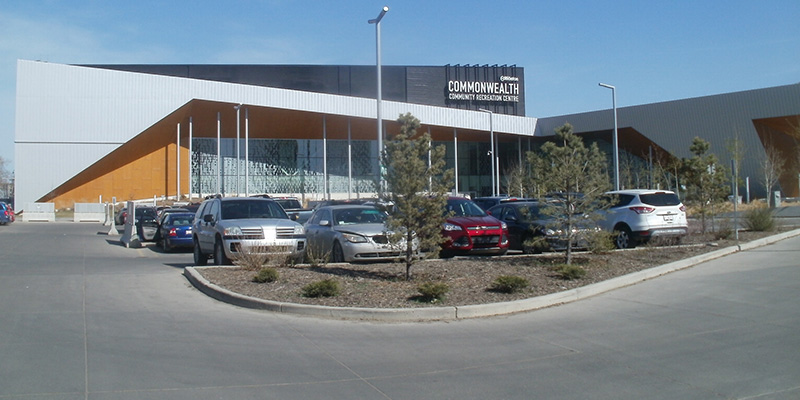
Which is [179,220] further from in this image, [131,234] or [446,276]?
[446,276]

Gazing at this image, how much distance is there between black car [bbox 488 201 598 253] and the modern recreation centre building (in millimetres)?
26811

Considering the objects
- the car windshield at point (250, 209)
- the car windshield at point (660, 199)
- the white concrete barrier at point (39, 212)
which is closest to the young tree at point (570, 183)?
the car windshield at point (660, 199)

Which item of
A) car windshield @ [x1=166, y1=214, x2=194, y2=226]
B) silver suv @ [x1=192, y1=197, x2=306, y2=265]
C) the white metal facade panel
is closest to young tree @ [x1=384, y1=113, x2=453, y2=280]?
silver suv @ [x1=192, y1=197, x2=306, y2=265]

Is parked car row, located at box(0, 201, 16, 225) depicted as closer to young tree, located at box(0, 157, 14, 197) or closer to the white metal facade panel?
the white metal facade panel

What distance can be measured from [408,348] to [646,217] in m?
11.2

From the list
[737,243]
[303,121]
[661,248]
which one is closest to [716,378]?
[661,248]

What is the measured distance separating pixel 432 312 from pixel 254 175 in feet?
171

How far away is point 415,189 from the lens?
38.0ft

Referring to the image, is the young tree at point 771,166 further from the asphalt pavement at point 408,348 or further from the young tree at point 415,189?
the young tree at point 415,189

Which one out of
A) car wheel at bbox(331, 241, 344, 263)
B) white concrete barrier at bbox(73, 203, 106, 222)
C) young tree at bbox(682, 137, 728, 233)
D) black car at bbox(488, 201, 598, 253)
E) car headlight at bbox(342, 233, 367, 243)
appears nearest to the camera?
black car at bbox(488, 201, 598, 253)

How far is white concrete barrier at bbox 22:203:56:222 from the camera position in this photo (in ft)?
159

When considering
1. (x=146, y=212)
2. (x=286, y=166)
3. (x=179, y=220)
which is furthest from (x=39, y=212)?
(x=179, y=220)

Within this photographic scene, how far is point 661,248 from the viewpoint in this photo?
53.7 ft

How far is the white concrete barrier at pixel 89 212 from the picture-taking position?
49.7 meters
